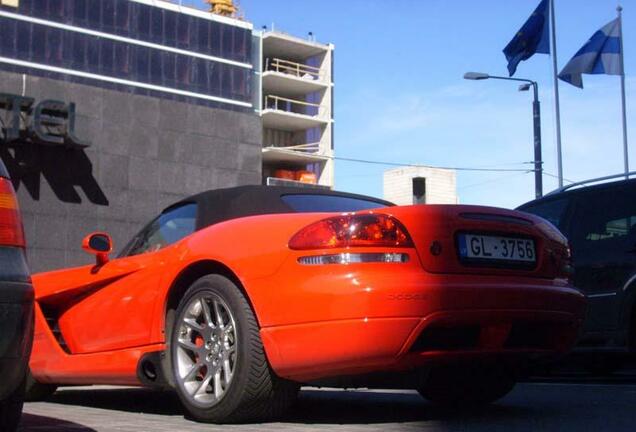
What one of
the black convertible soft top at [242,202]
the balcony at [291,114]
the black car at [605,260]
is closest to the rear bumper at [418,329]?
the black convertible soft top at [242,202]

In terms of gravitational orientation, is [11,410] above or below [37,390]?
above

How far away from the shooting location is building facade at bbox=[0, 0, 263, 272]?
3391 centimetres

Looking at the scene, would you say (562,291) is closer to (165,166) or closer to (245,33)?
(165,166)

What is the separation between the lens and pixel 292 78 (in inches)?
1839

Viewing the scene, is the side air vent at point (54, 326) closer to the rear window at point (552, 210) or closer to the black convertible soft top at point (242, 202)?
the black convertible soft top at point (242, 202)

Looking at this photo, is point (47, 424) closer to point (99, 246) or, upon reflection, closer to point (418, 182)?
point (99, 246)

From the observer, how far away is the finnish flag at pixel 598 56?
25.7m

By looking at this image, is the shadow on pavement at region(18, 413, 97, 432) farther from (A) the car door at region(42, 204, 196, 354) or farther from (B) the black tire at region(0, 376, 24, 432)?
(B) the black tire at region(0, 376, 24, 432)

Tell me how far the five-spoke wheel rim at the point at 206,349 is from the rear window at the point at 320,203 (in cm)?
74

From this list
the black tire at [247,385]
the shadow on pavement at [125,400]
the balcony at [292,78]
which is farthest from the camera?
the balcony at [292,78]

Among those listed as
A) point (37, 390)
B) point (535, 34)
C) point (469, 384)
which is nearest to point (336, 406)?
point (469, 384)

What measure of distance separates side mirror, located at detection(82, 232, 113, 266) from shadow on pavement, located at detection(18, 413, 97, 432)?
3.58ft

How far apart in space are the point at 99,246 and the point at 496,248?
243 centimetres

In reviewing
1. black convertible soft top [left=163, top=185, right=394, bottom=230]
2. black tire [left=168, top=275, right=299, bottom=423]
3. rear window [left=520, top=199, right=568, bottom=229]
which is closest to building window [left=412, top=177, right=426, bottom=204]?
rear window [left=520, top=199, right=568, bottom=229]
